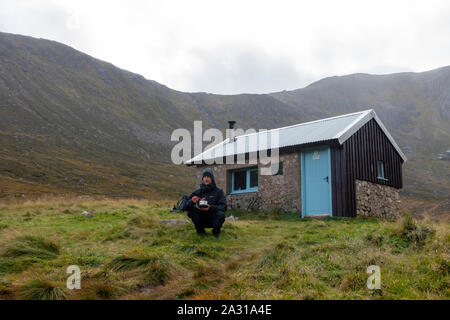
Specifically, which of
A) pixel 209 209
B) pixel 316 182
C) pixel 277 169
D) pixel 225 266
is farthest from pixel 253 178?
pixel 225 266

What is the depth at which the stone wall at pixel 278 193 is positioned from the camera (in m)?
15.2

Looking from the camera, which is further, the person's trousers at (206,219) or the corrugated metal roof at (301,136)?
the corrugated metal roof at (301,136)

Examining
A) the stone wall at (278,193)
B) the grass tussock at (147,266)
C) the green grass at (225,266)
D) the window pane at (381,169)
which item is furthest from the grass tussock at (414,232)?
the window pane at (381,169)

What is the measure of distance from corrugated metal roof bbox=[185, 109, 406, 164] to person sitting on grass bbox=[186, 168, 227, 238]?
7.20 metres

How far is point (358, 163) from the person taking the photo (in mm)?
14906

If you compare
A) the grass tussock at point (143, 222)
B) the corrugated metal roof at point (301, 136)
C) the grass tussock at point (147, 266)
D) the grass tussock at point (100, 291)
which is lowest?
the grass tussock at point (100, 291)

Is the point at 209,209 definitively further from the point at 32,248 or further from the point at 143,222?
the point at 32,248

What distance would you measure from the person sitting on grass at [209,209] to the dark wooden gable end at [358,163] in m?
7.13

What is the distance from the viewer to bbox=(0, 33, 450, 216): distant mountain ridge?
1895 inches

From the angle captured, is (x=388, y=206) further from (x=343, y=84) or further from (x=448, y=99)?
(x=343, y=84)

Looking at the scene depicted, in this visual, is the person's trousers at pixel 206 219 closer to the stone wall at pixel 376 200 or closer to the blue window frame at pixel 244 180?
the stone wall at pixel 376 200

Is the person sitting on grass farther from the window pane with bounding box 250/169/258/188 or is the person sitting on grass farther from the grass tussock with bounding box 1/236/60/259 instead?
the window pane with bounding box 250/169/258/188
